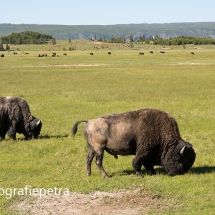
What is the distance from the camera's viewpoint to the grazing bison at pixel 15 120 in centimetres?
1936

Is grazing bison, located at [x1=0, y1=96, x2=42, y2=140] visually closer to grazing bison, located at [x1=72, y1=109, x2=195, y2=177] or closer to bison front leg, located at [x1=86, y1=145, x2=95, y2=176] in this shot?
bison front leg, located at [x1=86, y1=145, x2=95, y2=176]

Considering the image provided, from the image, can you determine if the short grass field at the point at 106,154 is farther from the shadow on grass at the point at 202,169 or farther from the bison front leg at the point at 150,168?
the bison front leg at the point at 150,168

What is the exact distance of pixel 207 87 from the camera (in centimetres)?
3981

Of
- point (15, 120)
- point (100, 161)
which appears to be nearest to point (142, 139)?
point (100, 161)

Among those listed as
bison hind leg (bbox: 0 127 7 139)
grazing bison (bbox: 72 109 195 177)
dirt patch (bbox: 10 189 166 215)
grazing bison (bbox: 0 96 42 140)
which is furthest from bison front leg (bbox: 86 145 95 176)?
bison hind leg (bbox: 0 127 7 139)

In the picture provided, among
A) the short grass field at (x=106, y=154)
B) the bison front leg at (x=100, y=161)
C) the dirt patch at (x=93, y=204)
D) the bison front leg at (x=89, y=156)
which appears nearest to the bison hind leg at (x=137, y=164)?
the short grass field at (x=106, y=154)

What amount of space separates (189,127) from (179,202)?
11.3 metres

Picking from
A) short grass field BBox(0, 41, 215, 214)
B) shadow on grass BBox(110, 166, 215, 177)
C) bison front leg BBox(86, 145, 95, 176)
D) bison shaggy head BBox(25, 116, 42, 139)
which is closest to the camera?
short grass field BBox(0, 41, 215, 214)

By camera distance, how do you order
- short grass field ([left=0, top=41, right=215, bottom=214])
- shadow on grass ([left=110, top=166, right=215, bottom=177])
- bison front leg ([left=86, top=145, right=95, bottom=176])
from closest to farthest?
short grass field ([left=0, top=41, right=215, bottom=214]), bison front leg ([left=86, top=145, right=95, bottom=176]), shadow on grass ([left=110, top=166, right=215, bottom=177])

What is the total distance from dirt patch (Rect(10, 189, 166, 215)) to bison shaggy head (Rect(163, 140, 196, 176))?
1.53m

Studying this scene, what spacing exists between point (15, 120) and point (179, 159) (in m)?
9.04

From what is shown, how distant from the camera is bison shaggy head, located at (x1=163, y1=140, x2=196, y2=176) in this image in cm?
1249

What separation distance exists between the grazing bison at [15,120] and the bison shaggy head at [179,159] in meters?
8.30

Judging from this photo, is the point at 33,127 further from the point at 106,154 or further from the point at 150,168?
the point at 150,168
